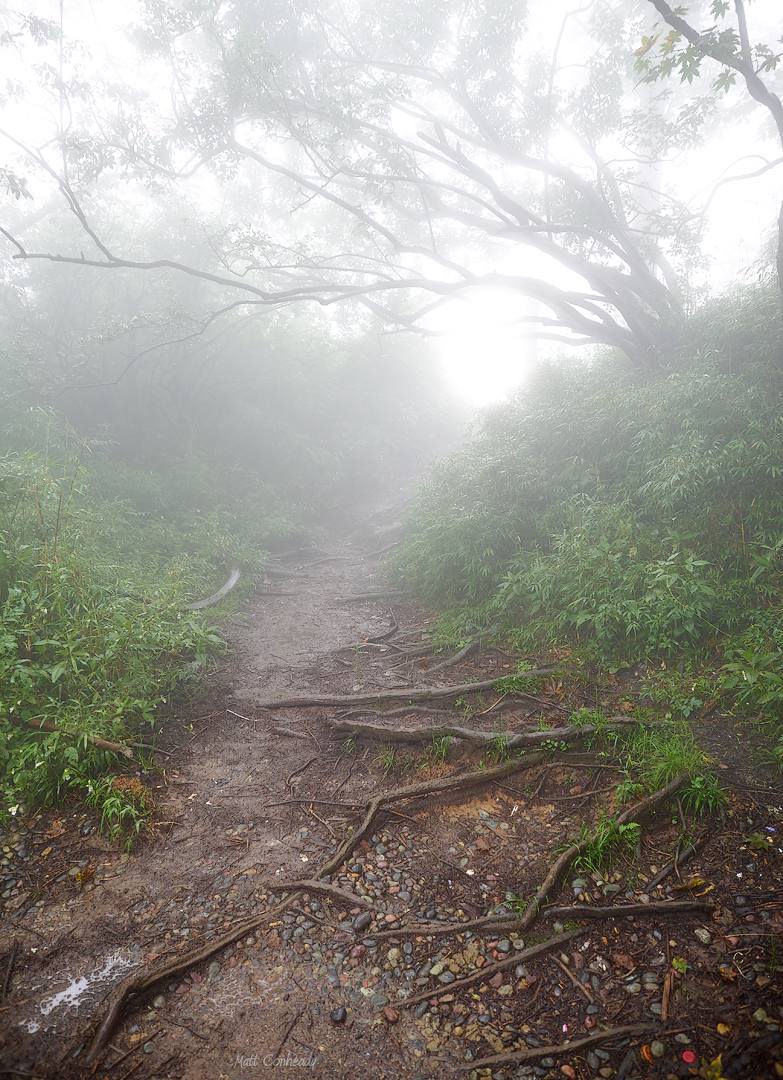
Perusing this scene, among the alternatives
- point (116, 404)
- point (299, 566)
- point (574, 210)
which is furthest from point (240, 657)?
point (574, 210)

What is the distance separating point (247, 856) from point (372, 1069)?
5.03ft

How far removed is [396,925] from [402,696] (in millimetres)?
2342

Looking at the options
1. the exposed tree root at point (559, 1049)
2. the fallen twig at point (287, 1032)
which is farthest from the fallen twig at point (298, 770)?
the exposed tree root at point (559, 1049)

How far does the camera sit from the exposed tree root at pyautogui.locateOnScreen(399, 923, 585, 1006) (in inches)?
98.0

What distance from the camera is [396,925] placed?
2.88m

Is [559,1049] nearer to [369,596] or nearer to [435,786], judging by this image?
[435,786]

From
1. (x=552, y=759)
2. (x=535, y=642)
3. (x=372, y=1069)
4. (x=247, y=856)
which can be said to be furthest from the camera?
(x=535, y=642)

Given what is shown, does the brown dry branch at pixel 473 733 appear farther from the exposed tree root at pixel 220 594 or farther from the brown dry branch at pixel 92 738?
the exposed tree root at pixel 220 594

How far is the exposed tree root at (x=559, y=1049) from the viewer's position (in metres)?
2.16

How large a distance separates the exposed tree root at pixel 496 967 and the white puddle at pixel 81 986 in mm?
1540

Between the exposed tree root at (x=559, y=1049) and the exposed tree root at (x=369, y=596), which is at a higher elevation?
the exposed tree root at (x=369, y=596)

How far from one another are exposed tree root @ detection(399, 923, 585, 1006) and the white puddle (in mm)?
1540

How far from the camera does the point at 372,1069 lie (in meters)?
2.18

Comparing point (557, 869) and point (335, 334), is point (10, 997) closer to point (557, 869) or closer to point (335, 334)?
point (557, 869)
